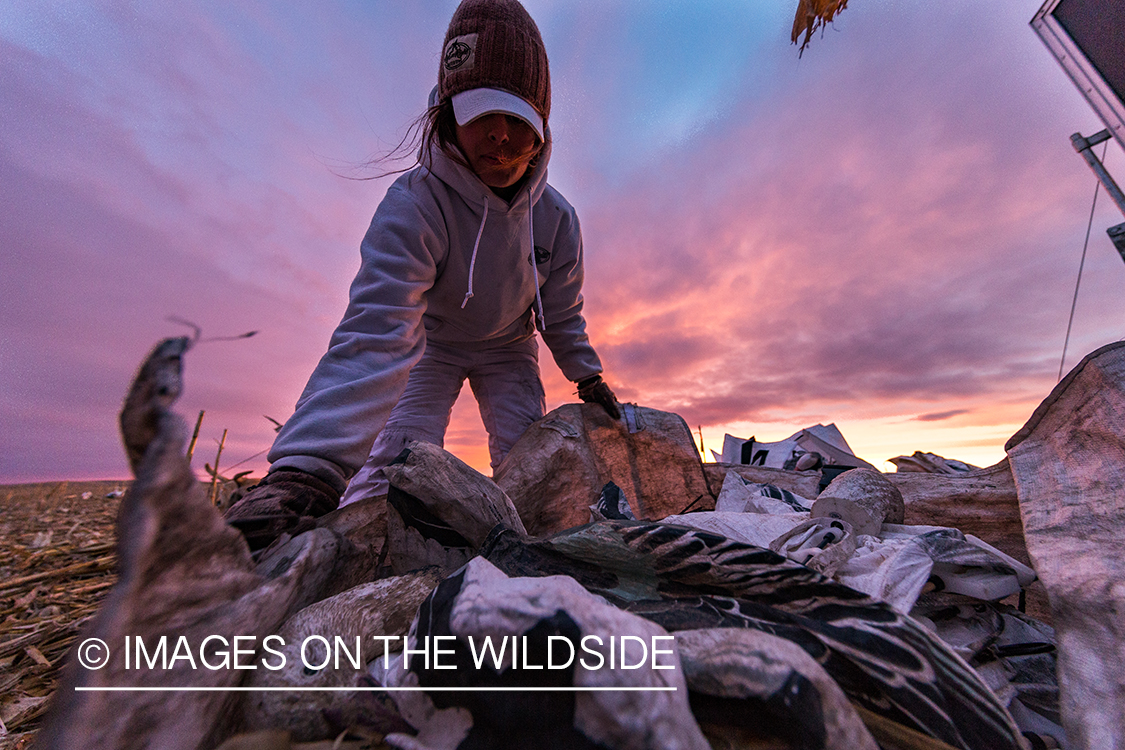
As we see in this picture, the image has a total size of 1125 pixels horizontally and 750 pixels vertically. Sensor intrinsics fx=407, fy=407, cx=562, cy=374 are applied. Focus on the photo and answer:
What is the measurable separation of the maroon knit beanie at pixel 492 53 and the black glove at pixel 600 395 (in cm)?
151

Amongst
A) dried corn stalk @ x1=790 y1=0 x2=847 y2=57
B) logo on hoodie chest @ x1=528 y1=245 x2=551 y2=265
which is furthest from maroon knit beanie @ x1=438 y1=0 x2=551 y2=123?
dried corn stalk @ x1=790 y1=0 x2=847 y2=57

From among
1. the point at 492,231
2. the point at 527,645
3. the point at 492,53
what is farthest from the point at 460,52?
the point at 527,645

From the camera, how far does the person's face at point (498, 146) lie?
1755 millimetres

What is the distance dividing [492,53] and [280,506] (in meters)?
1.88

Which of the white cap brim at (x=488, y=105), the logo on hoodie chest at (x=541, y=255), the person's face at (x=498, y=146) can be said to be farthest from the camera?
the logo on hoodie chest at (x=541, y=255)

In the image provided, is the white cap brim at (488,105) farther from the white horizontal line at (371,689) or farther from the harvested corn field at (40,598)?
the white horizontal line at (371,689)

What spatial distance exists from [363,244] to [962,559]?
2.27 meters

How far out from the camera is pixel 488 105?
1.64 metres

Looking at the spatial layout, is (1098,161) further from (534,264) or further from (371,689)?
(371,689)

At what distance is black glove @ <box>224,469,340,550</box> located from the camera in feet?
3.05

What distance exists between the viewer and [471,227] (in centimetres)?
202

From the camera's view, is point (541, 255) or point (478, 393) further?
A: point (478, 393)

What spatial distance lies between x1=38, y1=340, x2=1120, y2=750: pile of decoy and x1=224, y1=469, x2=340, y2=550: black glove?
8cm

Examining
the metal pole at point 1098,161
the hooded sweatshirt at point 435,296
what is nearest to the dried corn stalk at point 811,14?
the metal pole at point 1098,161
